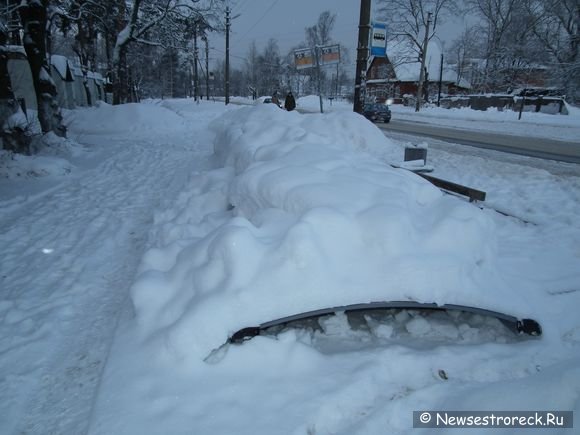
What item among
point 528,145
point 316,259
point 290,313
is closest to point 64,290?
point 290,313

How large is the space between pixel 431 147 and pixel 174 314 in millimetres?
12127

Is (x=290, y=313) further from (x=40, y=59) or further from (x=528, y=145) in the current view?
(x=528, y=145)

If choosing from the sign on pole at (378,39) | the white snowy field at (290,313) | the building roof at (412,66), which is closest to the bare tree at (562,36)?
the building roof at (412,66)

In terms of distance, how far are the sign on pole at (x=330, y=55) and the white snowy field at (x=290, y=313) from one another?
14021mm

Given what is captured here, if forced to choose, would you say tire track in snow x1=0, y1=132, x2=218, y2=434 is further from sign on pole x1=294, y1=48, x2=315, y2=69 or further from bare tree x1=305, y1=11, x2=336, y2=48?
bare tree x1=305, y1=11, x2=336, y2=48

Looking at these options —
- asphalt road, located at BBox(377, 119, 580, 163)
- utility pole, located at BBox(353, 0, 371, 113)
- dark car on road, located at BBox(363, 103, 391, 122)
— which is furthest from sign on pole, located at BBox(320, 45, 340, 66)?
utility pole, located at BBox(353, 0, 371, 113)

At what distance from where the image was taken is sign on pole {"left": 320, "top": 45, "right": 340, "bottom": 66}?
55.4 feet

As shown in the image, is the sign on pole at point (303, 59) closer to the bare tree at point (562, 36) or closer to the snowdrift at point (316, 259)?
the bare tree at point (562, 36)

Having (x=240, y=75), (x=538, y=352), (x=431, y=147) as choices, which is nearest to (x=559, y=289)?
(x=538, y=352)

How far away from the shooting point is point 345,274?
8.89ft

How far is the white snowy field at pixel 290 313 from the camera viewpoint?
7.07ft

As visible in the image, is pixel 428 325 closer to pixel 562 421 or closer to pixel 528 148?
pixel 562 421

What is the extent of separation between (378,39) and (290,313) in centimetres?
959

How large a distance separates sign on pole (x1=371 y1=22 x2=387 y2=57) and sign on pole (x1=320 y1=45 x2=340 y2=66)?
21.2 ft
